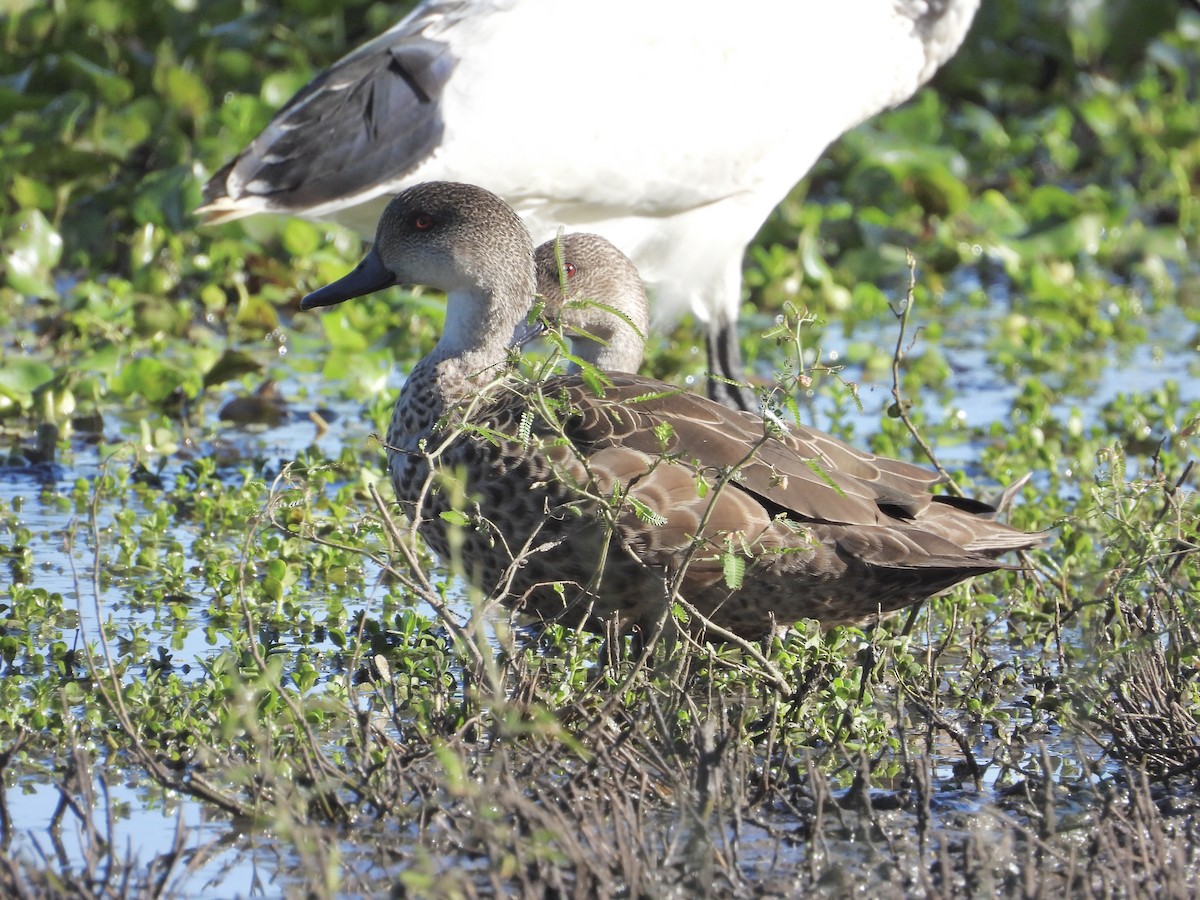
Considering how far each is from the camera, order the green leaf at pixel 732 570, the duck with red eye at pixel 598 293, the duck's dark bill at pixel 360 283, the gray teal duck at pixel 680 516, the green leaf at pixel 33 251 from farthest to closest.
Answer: the green leaf at pixel 33 251 → the duck with red eye at pixel 598 293 → the duck's dark bill at pixel 360 283 → the gray teal duck at pixel 680 516 → the green leaf at pixel 732 570

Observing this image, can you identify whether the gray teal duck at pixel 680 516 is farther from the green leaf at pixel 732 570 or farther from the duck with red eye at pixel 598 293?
the duck with red eye at pixel 598 293

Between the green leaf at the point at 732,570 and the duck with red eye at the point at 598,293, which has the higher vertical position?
the green leaf at the point at 732,570

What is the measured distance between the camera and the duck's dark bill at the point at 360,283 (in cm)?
503

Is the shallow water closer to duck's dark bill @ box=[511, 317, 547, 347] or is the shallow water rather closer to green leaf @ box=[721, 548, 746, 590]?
green leaf @ box=[721, 548, 746, 590]

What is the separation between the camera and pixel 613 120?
248 inches

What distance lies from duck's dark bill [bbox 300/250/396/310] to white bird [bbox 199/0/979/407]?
91cm

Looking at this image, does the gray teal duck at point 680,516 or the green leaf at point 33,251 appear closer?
the gray teal duck at point 680,516

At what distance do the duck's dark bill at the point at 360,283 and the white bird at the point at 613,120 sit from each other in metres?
0.91

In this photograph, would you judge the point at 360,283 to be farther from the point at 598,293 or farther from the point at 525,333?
the point at 598,293

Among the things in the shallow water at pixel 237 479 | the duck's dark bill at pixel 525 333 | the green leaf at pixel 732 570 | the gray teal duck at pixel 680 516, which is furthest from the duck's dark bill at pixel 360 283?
the green leaf at pixel 732 570

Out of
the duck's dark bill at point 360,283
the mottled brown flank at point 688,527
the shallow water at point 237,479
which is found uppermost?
the duck's dark bill at point 360,283

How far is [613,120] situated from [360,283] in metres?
1.58

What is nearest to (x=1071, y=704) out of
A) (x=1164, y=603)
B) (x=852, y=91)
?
(x=1164, y=603)

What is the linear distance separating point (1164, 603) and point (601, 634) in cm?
136
